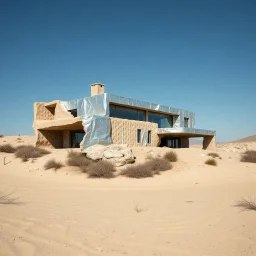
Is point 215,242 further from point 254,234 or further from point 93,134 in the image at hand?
point 93,134

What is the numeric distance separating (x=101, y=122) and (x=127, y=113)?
4.89 meters

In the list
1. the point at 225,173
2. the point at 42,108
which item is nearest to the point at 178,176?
the point at 225,173

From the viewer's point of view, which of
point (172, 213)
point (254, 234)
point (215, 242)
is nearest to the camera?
point (215, 242)

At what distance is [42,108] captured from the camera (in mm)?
24625

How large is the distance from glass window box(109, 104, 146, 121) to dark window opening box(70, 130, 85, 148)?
175 inches

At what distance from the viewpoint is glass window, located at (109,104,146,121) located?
21.8 metres

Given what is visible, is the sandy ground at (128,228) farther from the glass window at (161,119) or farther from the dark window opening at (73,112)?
the glass window at (161,119)

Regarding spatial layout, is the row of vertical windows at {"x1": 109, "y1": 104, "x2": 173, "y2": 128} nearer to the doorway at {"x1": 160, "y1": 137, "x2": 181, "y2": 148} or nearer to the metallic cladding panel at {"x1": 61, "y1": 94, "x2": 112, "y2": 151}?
the metallic cladding panel at {"x1": 61, "y1": 94, "x2": 112, "y2": 151}

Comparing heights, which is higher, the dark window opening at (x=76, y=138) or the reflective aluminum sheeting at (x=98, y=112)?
the reflective aluminum sheeting at (x=98, y=112)

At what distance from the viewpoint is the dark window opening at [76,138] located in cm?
2455

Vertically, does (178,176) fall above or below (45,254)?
below

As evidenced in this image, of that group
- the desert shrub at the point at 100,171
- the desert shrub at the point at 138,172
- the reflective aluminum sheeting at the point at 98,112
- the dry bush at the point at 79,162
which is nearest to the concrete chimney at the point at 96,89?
the reflective aluminum sheeting at the point at 98,112

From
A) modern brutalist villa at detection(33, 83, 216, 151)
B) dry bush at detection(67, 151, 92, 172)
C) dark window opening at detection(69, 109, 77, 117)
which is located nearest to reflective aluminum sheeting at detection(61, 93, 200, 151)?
modern brutalist villa at detection(33, 83, 216, 151)

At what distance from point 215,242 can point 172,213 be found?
163cm
